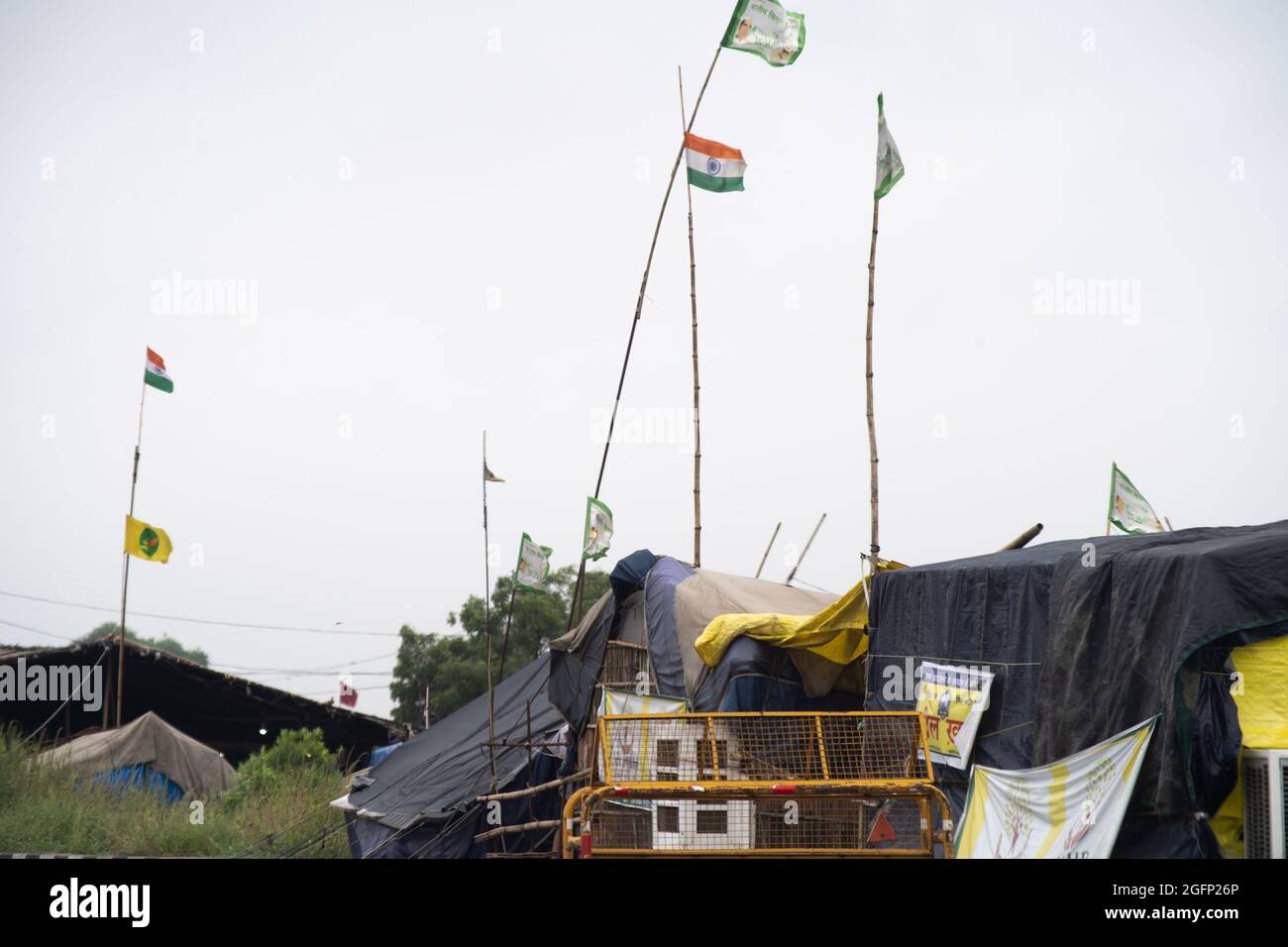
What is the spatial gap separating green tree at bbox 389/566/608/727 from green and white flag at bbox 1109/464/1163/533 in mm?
29859

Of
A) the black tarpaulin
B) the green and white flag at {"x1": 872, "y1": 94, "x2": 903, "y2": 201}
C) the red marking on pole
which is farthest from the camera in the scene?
the black tarpaulin

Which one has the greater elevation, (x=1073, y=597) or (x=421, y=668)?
(x=1073, y=597)

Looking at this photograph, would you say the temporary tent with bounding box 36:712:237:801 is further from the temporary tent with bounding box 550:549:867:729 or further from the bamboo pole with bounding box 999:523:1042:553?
the bamboo pole with bounding box 999:523:1042:553

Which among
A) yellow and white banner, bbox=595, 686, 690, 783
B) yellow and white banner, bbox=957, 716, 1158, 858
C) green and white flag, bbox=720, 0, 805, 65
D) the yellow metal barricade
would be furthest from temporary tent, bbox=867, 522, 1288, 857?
green and white flag, bbox=720, 0, 805, 65

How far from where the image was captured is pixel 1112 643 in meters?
8.44

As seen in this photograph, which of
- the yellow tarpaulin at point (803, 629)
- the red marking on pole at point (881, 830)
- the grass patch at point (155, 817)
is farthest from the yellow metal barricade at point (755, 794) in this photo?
the grass patch at point (155, 817)

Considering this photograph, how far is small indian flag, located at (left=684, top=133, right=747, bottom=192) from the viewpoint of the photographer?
1747 cm

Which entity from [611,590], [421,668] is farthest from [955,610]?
[421,668]

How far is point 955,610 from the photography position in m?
10.9

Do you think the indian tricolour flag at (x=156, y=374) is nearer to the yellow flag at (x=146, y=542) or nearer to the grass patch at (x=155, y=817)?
the yellow flag at (x=146, y=542)
